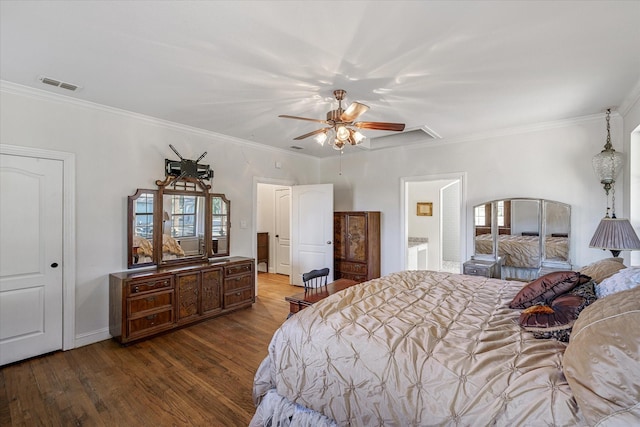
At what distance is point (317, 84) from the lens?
274 centimetres

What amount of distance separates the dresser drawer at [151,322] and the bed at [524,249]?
4240mm

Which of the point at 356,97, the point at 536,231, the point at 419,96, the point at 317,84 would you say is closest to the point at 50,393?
the point at 317,84

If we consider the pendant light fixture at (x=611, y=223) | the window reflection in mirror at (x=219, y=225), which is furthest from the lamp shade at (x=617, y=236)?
the window reflection in mirror at (x=219, y=225)

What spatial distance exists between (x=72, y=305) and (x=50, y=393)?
3.35ft

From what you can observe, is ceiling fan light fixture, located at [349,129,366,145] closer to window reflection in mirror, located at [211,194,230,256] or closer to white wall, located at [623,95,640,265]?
window reflection in mirror, located at [211,194,230,256]

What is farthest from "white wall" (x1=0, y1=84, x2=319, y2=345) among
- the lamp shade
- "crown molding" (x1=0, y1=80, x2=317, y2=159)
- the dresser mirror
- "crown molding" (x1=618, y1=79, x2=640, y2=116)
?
"crown molding" (x1=618, y1=79, x2=640, y2=116)

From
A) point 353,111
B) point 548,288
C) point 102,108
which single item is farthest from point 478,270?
point 102,108

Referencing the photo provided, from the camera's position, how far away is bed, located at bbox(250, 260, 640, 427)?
1146mm

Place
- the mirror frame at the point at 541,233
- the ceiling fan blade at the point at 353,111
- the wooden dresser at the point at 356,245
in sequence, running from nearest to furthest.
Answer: the ceiling fan blade at the point at 353,111
the mirror frame at the point at 541,233
the wooden dresser at the point at 356,245

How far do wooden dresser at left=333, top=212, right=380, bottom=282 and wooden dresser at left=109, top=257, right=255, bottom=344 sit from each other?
68.5 inches

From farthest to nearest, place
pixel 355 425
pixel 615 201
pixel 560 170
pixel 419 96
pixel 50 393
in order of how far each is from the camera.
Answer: pixel 560 170, pixel 615 201, pixel 419 96, pixel 50 393, pixel 355 425

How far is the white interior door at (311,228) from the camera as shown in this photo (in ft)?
17.4

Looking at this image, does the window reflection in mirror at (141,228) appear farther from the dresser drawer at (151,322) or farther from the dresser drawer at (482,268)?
the dresser drawer at (482,268)

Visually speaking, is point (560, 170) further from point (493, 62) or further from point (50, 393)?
point (50, 393)
